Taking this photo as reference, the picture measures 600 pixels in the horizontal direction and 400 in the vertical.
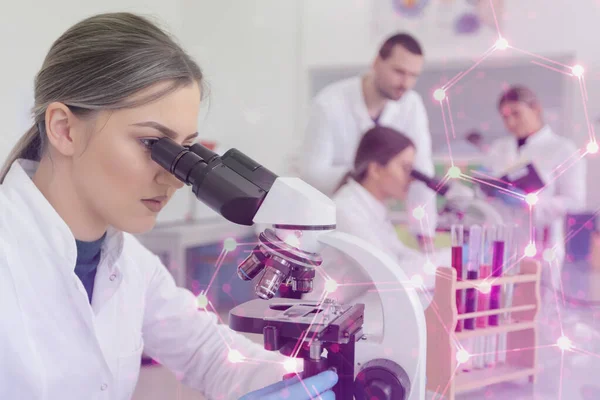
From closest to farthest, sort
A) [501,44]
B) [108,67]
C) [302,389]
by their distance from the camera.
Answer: [302,389] → [108,67] → [501,44]

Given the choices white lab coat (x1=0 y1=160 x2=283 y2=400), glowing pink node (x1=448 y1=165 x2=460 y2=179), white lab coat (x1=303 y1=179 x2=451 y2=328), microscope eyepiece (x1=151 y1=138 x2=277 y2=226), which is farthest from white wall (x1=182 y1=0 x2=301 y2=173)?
microscope eyepiece (x1=151 y1=138 x2=277 y2=226)

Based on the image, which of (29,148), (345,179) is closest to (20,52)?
(29,148)

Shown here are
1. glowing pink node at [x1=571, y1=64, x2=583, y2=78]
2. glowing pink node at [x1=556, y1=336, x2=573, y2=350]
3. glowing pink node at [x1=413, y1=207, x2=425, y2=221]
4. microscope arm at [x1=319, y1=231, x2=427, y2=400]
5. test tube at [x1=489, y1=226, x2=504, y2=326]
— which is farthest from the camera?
glowing pink node at [x1=571, y1=64, x2=583, y2=78]

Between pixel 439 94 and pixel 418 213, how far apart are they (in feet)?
2.39

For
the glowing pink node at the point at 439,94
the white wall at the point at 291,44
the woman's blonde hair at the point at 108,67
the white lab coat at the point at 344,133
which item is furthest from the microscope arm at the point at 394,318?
the glowing pink node at the point at 439,94

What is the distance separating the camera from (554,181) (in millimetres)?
2086

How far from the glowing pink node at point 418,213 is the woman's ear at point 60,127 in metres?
1.64

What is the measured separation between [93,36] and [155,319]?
50 cm

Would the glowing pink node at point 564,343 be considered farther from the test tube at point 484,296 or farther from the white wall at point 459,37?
the white wall at point 459,37

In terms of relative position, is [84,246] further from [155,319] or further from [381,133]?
[381,133]

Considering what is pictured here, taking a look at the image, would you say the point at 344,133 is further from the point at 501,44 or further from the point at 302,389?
the point at 302,389

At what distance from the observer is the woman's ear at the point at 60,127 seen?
82 cm

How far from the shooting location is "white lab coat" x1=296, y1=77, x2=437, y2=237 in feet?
6.92
